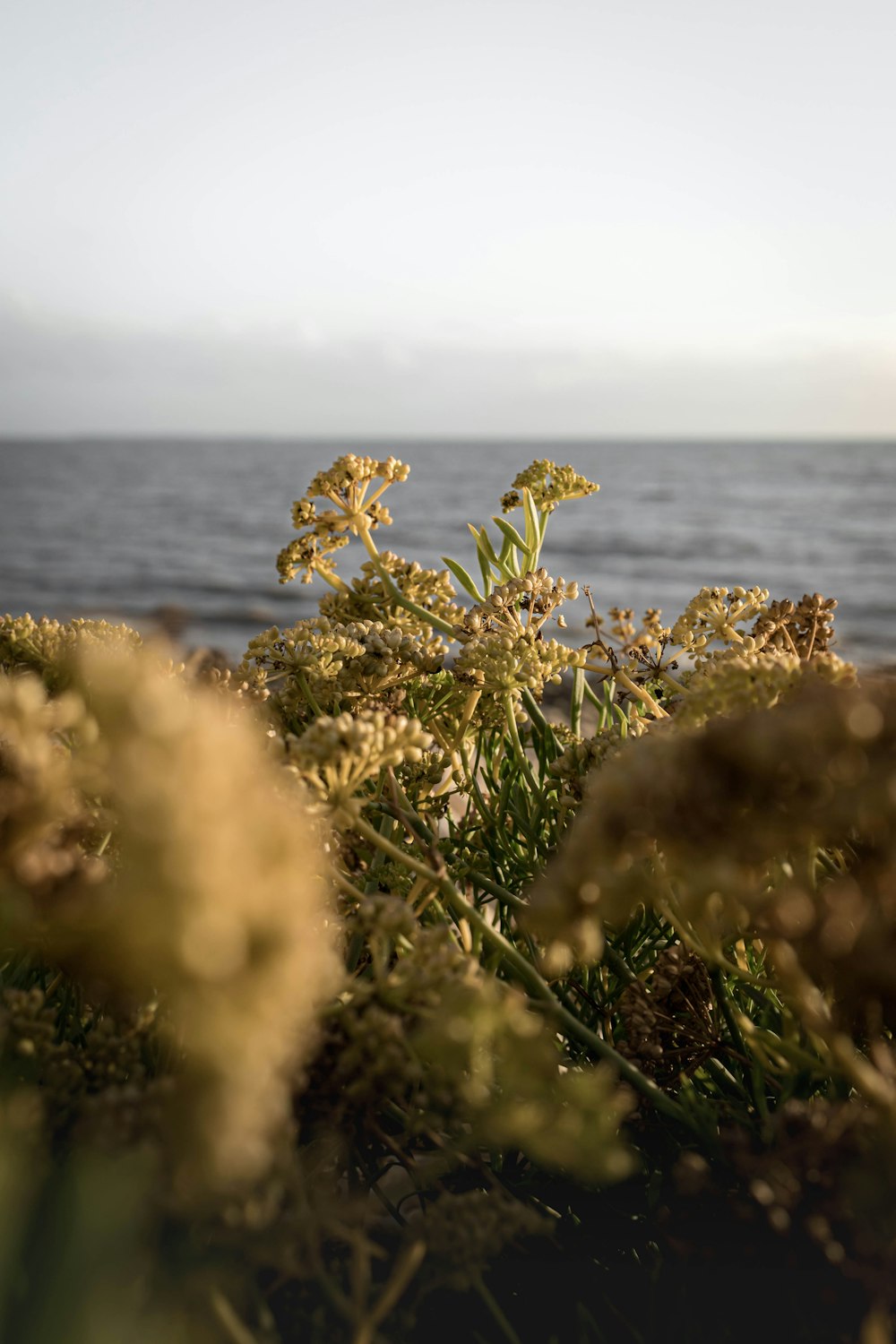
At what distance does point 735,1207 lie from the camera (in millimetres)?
818

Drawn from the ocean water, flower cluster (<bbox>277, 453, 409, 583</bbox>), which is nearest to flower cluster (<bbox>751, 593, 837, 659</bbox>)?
flower cluster (<bbox>277, 453, 409, 583</bbox>)

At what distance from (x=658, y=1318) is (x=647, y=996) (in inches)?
14.0

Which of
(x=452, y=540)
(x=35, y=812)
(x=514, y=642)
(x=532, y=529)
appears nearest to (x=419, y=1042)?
(x=35, y=812)

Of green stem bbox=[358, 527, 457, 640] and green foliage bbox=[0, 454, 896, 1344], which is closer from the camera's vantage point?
green foliage bbox=[0, 454, 896, 1344]

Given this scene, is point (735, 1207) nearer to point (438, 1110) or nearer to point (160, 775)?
point (438, 1110)

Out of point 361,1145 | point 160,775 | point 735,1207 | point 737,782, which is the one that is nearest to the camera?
point 160,775

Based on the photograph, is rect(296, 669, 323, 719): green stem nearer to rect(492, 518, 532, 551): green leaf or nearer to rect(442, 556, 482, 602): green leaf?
rect(442, 556, 482, 602): green leaf

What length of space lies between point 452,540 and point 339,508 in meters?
26.4

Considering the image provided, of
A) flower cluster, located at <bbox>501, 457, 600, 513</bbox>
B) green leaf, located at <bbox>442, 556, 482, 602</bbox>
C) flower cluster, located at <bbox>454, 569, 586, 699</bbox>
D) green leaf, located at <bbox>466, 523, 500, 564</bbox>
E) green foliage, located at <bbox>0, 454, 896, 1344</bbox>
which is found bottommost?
green foliage, located at <bbox>0, 454, 896, 1344</bbox>

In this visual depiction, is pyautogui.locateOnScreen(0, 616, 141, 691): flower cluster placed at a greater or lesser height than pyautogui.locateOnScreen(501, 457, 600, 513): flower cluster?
lesser

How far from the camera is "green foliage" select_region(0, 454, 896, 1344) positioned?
1.73 ft

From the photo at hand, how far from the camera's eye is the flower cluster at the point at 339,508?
160 centimetres

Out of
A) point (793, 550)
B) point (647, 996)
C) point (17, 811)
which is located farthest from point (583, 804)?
point (793, 550)

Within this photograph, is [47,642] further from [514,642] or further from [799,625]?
[799,625]
